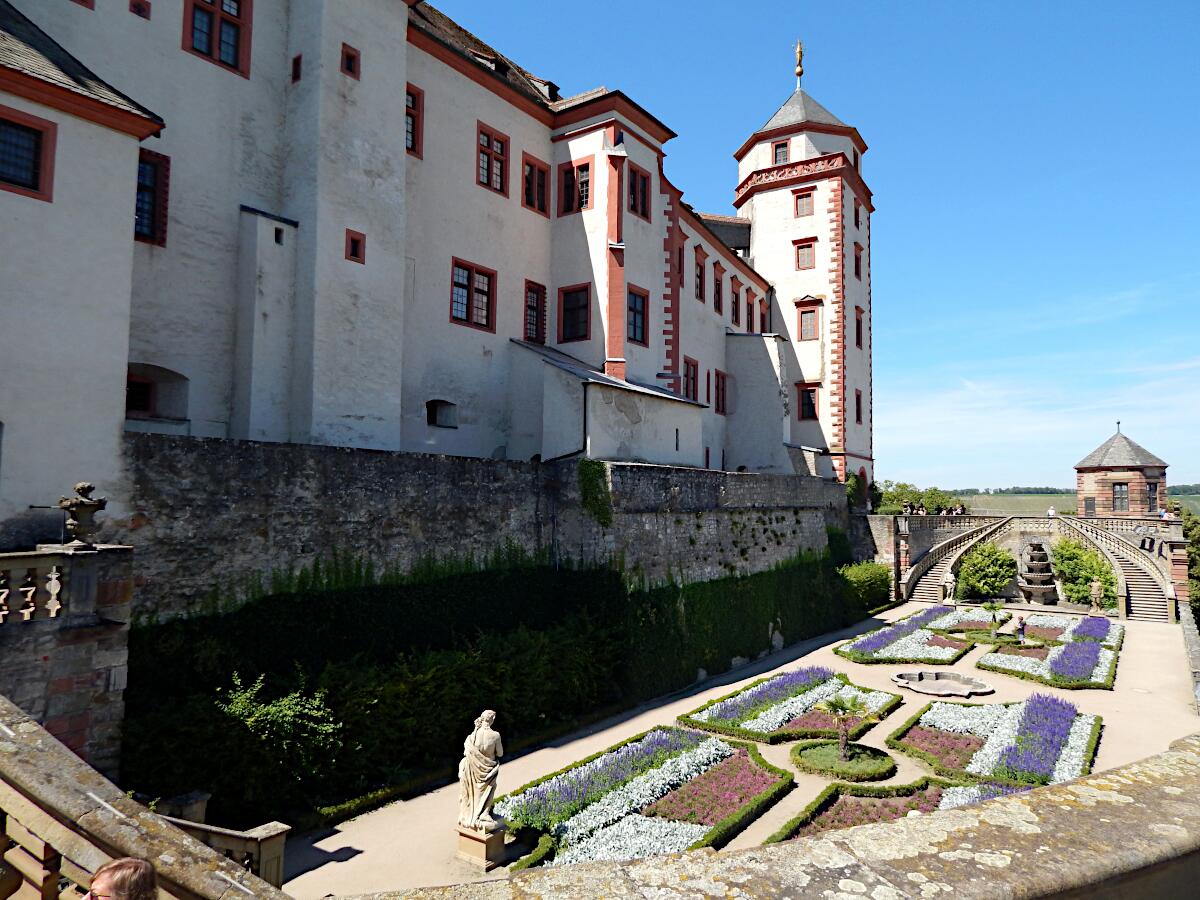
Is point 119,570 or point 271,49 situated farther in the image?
point 271,49

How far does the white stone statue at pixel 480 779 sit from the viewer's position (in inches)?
451

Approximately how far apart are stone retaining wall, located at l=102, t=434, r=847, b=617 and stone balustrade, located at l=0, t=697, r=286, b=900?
31.2ft

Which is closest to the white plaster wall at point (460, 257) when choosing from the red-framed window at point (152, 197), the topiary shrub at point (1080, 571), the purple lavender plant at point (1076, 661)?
the red-framed window at point (152, 197)

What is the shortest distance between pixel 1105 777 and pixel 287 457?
45.8ft

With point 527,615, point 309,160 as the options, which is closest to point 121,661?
point 527,615

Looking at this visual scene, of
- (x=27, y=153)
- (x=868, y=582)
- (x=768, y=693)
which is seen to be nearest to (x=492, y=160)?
(x=27, y=153)

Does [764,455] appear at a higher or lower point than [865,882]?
higher

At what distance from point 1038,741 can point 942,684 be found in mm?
5768

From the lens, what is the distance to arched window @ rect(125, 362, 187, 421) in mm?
17094

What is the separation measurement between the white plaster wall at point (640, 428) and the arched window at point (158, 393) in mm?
10365

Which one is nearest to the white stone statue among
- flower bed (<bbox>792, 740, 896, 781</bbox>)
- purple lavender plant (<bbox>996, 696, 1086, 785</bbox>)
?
flower bed (<bbox>792, 740, 896, 781</bbox>)

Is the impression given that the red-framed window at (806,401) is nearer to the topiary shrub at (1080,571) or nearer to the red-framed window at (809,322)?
the red-framed window at (809,322)

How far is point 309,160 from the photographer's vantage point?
18.9 metres

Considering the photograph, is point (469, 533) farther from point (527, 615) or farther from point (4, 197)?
point (4, 197)
